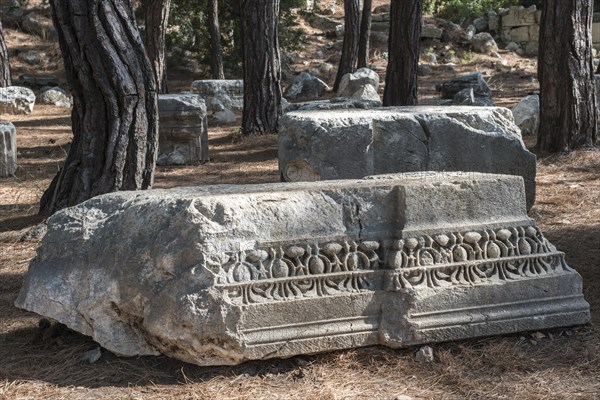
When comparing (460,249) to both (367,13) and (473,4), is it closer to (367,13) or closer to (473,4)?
(367,13)

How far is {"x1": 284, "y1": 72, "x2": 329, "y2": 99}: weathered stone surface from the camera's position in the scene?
16.8m

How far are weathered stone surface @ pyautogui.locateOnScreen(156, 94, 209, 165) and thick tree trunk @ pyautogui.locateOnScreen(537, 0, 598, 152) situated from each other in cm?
382

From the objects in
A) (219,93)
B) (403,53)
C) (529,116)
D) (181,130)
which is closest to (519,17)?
(219,93)

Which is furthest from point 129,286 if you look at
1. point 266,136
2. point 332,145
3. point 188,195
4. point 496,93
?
point 496,93

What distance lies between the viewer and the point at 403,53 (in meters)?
10.3

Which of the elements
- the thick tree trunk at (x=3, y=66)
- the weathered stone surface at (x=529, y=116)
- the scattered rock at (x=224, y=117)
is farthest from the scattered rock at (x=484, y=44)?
the thick tree trunk at (x=3, y=66)

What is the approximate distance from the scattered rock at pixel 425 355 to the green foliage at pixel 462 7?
21866 millimetres

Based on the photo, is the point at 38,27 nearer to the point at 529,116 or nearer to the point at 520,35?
the point at 520,35

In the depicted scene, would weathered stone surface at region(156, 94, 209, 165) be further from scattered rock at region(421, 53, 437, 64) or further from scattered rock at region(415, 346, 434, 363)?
scattered rock at region(421, 53, 437, 64)

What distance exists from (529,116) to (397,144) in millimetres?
5049

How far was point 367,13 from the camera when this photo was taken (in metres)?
16.9

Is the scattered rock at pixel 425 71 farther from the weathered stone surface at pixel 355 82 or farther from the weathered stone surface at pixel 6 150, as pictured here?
the weathered stone surface at pixel 6 150

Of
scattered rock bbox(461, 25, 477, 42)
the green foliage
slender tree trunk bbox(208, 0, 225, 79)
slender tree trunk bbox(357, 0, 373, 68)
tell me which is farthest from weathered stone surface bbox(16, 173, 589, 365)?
the green foliage

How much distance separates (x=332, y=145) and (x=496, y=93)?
439 inches
